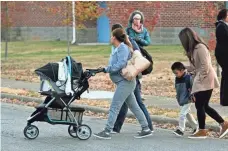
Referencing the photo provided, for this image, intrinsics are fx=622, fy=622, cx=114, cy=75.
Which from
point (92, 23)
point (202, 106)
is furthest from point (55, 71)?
point (92, 23)

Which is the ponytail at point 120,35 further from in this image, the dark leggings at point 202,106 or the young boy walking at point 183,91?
the dark leggings at point 202,106

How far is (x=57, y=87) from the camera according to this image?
9.56m

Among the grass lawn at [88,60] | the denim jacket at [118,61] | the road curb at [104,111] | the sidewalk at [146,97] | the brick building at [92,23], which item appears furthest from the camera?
the brick building at [92,23]

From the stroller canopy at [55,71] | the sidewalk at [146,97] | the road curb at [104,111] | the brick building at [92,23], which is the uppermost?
the brick building at [92,23]

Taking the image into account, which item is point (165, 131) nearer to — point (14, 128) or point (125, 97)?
point (125, 97)

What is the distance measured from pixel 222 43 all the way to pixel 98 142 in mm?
2776

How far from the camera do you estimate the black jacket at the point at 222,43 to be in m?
10.2

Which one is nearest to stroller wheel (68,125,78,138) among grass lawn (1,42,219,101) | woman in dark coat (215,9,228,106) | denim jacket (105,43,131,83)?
denim jacket (105,43,131,83)

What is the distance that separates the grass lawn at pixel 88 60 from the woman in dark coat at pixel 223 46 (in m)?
3.52

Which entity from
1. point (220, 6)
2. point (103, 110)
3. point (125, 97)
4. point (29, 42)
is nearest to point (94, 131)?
point (125, 97)

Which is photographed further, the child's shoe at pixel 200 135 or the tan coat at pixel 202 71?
the child's shoe at pixel 200 135

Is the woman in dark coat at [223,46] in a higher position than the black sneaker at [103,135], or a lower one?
higher

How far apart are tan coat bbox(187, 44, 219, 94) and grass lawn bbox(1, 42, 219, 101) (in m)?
4.38

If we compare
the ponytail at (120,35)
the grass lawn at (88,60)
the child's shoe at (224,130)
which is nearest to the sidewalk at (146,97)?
the grass lawn at (88,60)
